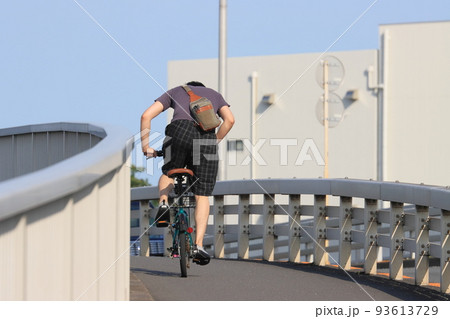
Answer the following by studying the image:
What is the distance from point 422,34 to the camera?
49281 mm

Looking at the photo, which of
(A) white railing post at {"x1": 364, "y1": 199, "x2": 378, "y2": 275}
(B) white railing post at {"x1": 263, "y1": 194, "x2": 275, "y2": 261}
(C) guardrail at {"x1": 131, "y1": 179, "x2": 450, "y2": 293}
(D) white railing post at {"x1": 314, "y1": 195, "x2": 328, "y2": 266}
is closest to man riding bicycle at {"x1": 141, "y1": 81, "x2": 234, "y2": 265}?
(C) guardrail at {"x1": 131, "y1": 179, "x2": 450, "y2": 293}

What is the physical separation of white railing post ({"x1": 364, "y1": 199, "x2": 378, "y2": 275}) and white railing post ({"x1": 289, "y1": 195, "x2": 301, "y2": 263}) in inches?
59.3

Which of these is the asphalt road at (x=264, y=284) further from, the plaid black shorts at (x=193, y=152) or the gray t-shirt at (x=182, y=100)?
the gray t-shirt at (x=182, y=100)

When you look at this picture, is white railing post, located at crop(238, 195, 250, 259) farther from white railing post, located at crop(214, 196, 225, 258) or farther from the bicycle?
the bicycle

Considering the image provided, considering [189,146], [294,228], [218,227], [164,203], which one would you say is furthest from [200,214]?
[218,227]

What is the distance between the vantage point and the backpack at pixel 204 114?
8586mm

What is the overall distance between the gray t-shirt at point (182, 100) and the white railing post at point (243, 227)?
4.55 metres

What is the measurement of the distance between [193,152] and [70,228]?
13.9 ft

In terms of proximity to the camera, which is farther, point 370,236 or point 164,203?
point 370,236

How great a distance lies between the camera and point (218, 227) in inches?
542

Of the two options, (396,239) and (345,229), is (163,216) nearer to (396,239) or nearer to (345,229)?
(396,239)

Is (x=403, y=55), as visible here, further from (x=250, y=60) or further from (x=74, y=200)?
(x=74, y=200)
